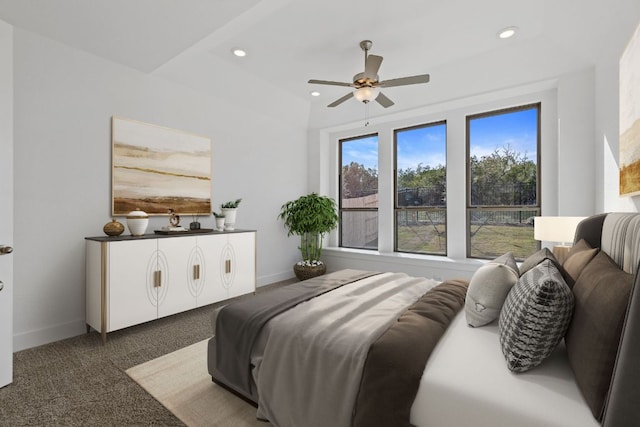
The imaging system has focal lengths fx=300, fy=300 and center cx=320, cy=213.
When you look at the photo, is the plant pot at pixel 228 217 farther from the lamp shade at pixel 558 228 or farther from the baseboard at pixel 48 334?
the lamp shade at pixel 558 228

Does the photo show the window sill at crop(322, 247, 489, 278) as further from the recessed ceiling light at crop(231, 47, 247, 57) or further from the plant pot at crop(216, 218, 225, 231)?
the recessed ceiling light at crop(231, 47, 247, 57)

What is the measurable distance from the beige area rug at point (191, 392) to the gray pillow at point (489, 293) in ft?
4.24

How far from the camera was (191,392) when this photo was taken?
6.31 feet

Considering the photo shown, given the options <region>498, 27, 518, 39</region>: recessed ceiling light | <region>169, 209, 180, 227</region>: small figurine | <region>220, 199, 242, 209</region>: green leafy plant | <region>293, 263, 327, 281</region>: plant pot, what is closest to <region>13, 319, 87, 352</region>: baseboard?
<region>169, 209, 180, 227</region>: small figurine

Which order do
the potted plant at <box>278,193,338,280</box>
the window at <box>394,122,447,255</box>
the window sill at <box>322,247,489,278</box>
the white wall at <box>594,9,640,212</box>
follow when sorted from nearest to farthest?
1. the white wall at <box>594,9,640,212</box>
2. the window sill at <box>322,247,489,278</box>
3. the window at <box>394,122,447,255</box>
4. the potted plant at <box>278,193,338,280</box>

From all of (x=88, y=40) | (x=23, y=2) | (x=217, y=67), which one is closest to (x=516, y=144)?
(x=217, y=67)

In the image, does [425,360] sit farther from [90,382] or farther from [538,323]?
[90,382]

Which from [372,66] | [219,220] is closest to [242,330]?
[219,220]

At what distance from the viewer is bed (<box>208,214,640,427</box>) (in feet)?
3.03

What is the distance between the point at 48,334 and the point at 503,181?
208 inches

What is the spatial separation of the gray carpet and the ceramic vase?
950 mm

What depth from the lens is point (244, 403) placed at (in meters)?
1.82

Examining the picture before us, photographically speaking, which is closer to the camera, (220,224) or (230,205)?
(220,224)

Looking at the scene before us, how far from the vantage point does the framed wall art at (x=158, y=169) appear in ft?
10.2
